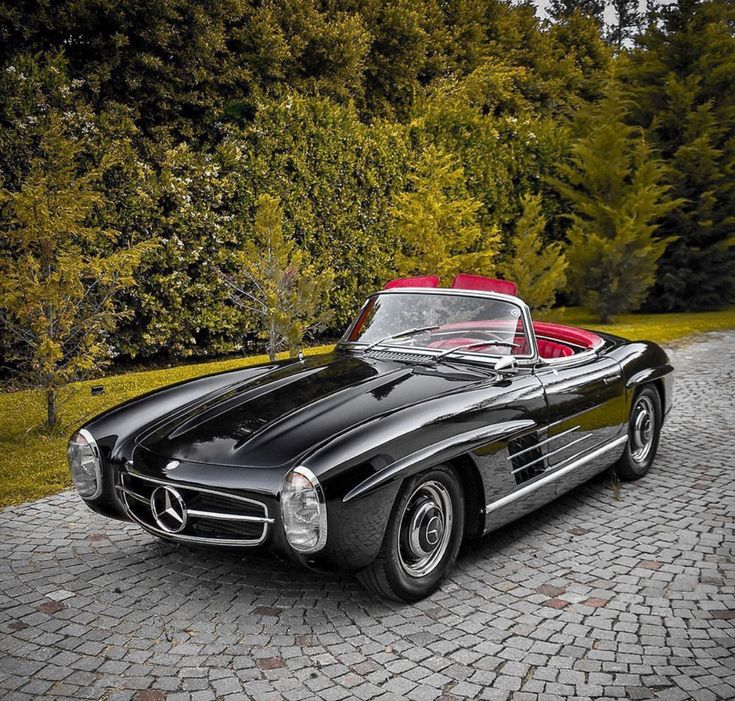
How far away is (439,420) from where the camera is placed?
3.53 m

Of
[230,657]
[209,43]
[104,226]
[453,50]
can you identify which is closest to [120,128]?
[104,226]

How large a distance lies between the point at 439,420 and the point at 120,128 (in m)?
7.77

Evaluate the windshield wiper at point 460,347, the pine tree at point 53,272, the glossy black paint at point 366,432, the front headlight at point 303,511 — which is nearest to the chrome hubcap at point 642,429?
the glossy black paint at point 366,432

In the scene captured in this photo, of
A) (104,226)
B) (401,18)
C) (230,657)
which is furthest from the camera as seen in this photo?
(401,18)

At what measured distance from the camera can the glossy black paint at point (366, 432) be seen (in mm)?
3115

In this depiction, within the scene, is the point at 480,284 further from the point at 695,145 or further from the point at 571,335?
the point at 695,145

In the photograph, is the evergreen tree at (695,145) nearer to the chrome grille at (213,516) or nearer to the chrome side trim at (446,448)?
the chrome side trim at (446,448)

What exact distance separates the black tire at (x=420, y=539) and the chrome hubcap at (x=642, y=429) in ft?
7.35

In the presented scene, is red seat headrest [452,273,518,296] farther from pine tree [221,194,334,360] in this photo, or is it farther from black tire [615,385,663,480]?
pine tree [221,194,334,360]

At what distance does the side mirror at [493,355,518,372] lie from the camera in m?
4.19

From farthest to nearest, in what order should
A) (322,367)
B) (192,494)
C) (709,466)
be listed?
(709,466) < (322,367) < (192,494)

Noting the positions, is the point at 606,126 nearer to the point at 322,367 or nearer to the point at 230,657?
the point at 322,367

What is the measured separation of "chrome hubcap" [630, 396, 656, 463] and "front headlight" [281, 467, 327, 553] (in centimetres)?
313

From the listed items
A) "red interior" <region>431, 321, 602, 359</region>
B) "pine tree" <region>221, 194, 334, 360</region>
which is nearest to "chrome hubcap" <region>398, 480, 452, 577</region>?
"red interior" <region>431, 321, 602, 359</region>
